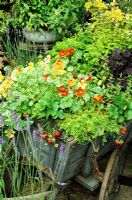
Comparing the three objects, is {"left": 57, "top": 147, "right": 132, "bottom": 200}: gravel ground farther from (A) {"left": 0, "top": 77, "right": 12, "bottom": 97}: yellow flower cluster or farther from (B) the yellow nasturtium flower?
(B) the yellow nasturtium flower

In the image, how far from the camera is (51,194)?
263cm

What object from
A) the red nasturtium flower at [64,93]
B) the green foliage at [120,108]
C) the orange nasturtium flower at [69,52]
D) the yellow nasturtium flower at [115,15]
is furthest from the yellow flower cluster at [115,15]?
the red nasturtium flower at [64,93]

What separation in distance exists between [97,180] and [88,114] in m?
0.54

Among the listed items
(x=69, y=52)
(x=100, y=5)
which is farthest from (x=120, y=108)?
(x=100, y=5)

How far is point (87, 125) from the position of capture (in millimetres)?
2439

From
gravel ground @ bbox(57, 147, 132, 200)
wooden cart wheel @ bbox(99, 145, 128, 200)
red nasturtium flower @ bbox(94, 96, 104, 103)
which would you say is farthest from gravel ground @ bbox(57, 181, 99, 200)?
red nasturtium flower @ bbox(94, 96, 104, 103)

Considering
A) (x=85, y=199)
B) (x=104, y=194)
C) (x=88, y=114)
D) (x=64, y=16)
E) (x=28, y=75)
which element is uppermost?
(x=64, y=16)

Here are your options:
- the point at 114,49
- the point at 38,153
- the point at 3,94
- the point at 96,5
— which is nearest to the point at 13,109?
the point at 3,94

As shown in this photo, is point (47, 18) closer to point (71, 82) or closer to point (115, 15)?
point (115, 15)

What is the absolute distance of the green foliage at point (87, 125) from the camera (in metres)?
2.38

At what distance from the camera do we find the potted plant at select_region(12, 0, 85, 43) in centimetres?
375

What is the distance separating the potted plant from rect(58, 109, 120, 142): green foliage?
1.45 meters

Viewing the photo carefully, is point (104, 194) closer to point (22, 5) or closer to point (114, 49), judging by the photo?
point (114, 49)

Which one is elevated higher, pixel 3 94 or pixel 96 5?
pixel 96 5
